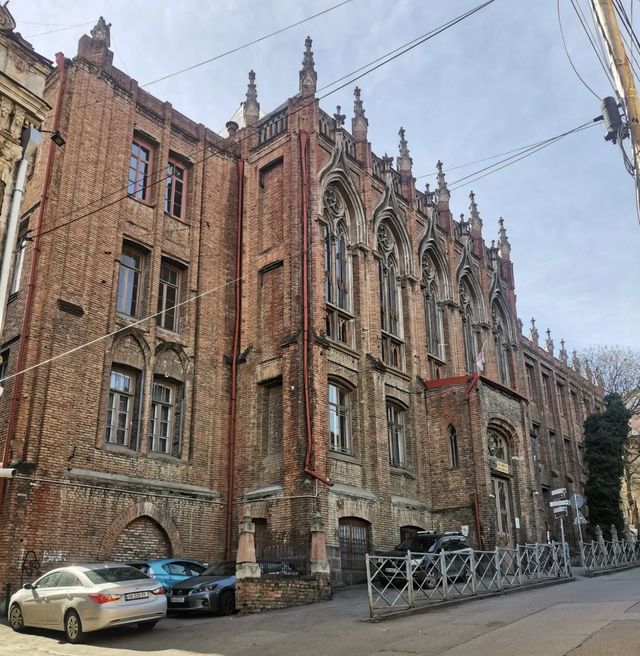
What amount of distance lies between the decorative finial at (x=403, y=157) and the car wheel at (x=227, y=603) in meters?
20.0

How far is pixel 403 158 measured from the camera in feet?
97.9

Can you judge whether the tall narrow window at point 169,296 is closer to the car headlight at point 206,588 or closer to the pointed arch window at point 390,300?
the pointed arch window at point 390,300

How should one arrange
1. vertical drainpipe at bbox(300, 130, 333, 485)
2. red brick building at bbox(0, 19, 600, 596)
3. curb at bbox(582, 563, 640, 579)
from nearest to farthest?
red brick building at bbox(0, 19, 600, 596) < vertical drainpipe at bbox(300, 130, 333, 485) < curb at bbox(582, 563, 640, 579)

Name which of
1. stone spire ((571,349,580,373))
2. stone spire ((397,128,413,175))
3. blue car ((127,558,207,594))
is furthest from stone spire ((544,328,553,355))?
blue car ((127,558,207,594))

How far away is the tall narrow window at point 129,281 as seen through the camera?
20031mm

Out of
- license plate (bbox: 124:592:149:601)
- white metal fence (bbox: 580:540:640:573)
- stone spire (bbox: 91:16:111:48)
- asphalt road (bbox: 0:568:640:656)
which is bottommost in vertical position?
asphalt road (bbox: 0:568:640:656)

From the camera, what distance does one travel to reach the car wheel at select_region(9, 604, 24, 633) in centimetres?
1289

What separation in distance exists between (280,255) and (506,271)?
18.5m

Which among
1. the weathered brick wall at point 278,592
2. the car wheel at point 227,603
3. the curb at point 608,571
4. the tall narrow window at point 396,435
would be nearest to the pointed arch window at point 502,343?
the curb at point 608,571

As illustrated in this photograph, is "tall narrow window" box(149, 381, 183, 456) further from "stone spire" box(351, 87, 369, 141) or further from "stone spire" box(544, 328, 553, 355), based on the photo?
"stone spire" box(544, 328, 553, 355)

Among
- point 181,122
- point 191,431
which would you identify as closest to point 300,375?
point 191,431

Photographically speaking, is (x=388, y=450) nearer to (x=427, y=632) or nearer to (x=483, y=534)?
(x=483, y=534)

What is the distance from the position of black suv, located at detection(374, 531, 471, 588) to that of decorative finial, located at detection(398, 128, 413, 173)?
1618 cm

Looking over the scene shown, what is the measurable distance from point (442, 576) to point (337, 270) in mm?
11996
